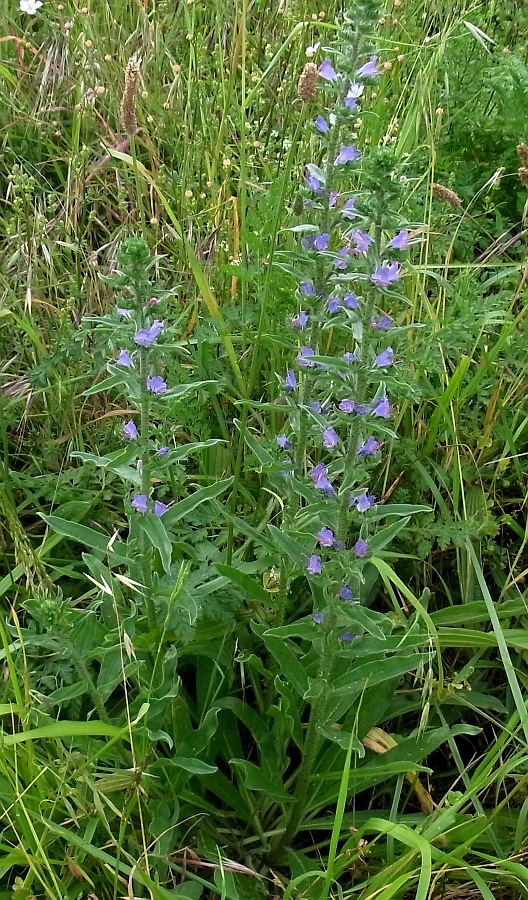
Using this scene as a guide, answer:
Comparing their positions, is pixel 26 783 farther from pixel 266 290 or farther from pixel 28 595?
pixel 266 290

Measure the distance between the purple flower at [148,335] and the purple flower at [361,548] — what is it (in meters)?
0.54

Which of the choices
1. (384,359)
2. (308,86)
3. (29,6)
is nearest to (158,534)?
(384,359)

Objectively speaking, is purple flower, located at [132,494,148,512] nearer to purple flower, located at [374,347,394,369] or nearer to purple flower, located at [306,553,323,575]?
purple flower, located at [306,553,323,575]

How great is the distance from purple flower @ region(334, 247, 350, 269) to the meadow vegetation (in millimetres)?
20

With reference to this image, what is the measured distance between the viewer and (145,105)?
9.42 feet

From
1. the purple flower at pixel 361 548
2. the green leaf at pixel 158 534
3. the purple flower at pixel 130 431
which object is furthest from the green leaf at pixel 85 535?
the purple flower at pixel 361 548

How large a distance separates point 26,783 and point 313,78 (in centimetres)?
156

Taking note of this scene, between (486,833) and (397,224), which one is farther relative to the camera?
(486,833)

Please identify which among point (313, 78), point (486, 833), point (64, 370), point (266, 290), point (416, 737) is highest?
point (313, 78)

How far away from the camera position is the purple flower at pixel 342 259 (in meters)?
1.31

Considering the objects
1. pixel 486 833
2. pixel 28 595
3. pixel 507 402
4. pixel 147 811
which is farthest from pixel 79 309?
pixel 486 833

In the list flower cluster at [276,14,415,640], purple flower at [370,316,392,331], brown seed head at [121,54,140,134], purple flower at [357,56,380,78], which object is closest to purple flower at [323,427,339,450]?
flower cluster at [276,14,415,640]

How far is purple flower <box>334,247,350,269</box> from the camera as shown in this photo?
1.31m

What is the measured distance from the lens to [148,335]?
1354 millimetres
